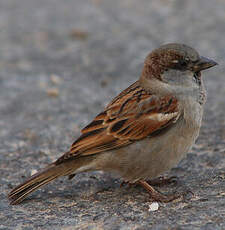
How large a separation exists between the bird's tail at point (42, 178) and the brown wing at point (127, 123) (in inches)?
4.1

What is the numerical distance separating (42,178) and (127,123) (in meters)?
0.90

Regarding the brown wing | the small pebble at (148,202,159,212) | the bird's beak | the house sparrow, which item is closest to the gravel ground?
the small pebble at (148,202,159,212)

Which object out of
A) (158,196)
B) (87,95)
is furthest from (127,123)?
(87,95)

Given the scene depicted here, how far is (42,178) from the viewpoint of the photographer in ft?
15.2

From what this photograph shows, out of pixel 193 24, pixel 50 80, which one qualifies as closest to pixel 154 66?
pixel 50 80

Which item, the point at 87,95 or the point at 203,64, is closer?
the point at 203,64

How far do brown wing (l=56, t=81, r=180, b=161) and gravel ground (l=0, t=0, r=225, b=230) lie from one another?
52 centimetres

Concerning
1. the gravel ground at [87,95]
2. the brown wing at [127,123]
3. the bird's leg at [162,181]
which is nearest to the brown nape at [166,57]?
the brown wing at [127,123]

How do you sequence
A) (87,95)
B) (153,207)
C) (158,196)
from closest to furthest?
(153,207) < (158,196) < (87,95)

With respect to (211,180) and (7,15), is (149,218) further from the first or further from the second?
(7,15)

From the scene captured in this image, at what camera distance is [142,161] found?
458 centimetres

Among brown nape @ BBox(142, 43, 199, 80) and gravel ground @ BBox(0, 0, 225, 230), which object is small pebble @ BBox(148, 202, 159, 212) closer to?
gravel ground @ BBox(0, 0, 225, 230)

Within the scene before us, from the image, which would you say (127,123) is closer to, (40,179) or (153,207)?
(153,207)

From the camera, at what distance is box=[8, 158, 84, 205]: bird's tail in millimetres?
4633
